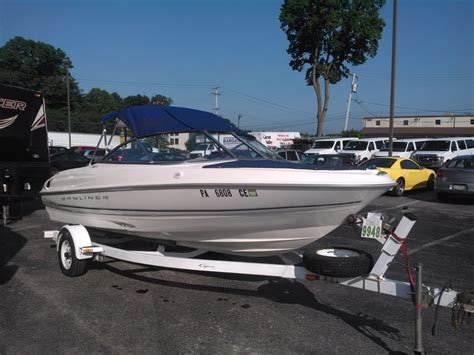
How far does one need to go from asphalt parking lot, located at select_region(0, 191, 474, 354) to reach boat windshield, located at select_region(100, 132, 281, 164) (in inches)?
62.6

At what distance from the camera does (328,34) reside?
34.6 metres

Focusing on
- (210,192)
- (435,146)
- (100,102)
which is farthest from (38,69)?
(210,192)

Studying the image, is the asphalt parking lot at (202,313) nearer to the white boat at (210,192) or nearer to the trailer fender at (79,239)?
the trailer fender at (79,239)

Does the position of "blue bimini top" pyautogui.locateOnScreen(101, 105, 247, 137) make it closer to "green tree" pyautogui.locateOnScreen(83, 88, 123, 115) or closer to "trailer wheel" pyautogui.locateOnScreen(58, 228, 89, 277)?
"trailer wheel" pyautogui.locateOnScreen(58, 228, 89, 277)

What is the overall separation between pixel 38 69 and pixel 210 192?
90086 mm

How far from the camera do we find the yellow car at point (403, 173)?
15.2 m

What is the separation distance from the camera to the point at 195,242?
5.36 meters

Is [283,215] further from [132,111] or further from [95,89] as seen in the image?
[95,89]

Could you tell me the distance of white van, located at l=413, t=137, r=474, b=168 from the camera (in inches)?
815

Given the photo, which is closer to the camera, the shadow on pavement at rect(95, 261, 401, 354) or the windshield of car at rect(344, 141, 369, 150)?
the shadow on pavement at rect(95, 261, 401, 354)

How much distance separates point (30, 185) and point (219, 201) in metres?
7.38

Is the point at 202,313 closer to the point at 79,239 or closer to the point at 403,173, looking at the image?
the point at 79,239

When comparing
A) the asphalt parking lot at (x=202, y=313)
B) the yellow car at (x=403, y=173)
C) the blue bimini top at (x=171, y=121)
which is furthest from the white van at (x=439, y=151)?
the blue bimini top at (x=171, y=121)

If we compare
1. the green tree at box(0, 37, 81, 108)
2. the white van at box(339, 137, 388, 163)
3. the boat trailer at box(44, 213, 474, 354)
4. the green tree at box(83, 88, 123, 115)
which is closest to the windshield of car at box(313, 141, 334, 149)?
the white van at box(339, 137, 388, 163)
